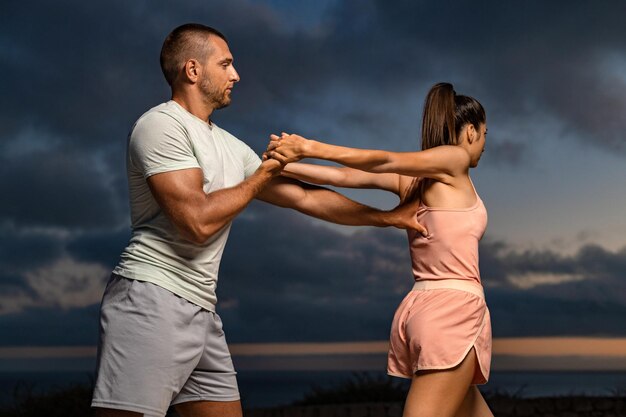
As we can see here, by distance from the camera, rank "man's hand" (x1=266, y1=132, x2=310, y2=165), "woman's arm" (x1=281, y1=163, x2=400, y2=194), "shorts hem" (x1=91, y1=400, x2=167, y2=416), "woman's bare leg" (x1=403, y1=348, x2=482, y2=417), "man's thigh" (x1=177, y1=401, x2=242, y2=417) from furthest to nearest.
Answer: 1. "woman's arm" (x1=281, y1=163, x2=400, y2=194)
2. "man's hand" (x1=266, y1=132, x2=310, y2=165)
3. "man's thigh" (x1=177, y1=401, x2=242, y2=417)
4. "woman's bare leg" (x1=403, y1=348, x2=482, y2=417)
5. "shorts hem" (x1=91, y1=400, x2=167, y2=416)

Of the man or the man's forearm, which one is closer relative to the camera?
the man

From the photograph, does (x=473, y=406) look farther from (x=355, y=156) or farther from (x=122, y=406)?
(x=122, y=406)

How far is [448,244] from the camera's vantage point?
297cm

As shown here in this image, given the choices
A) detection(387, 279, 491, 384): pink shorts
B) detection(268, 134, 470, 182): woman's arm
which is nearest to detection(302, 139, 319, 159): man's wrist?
detection(268, 134, 470, 182): woman's arm

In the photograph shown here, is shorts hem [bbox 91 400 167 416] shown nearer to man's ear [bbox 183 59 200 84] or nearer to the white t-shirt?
the white t-shirt

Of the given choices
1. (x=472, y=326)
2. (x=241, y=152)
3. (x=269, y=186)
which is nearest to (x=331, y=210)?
(x=269, y=186)

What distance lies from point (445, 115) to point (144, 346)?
4.30 ft

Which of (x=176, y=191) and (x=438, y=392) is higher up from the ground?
(x=176, y=191)

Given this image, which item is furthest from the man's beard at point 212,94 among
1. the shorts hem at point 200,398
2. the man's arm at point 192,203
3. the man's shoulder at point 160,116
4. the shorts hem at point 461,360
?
the shorts hem at point 461,360

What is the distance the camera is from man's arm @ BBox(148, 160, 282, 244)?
2.69m

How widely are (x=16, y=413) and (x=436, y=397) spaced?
516cm

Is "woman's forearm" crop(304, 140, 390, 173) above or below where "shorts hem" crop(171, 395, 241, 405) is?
above

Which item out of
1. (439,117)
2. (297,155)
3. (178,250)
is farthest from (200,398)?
(439,117)

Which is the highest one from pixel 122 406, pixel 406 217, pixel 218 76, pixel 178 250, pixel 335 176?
pixel 218 76
